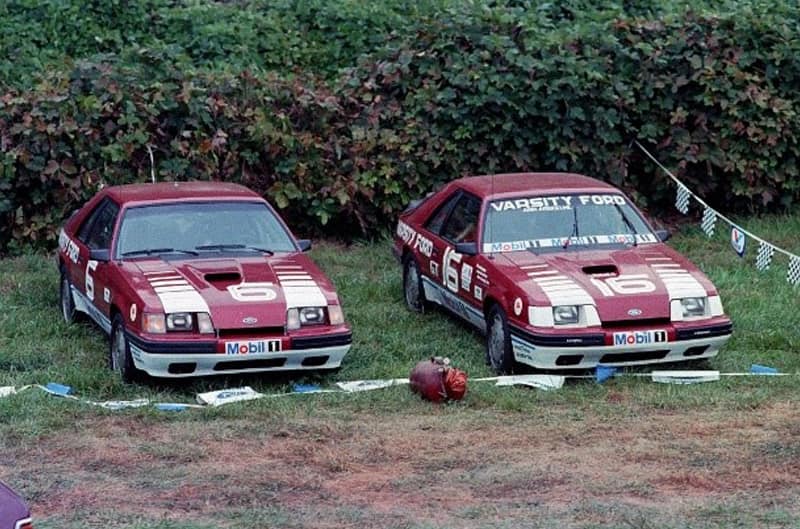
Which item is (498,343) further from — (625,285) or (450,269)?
(450,269)

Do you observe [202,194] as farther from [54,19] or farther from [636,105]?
[54,19]

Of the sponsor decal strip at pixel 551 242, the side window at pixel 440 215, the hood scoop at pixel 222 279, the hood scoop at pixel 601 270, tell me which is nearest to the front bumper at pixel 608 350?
the hood scoop at pixel 601 270

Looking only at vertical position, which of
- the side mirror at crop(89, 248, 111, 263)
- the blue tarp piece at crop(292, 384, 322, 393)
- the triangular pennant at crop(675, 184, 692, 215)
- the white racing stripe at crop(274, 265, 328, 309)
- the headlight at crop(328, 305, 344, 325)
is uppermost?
the side mirror at crop(89, 248, 111, 263)

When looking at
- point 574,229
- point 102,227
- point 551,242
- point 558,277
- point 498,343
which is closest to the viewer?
point 558,277

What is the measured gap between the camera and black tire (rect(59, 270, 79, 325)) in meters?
12.6

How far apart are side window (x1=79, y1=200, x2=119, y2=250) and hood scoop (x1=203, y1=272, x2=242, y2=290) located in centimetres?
109

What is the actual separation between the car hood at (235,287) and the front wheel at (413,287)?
Result: 1.81m

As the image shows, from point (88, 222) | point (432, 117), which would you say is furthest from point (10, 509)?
point (432, 117)

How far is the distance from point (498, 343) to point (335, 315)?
1.28 metres

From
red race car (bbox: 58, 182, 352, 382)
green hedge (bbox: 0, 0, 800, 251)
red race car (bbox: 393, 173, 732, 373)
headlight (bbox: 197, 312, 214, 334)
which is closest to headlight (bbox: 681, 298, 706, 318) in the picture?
red race car (bbox: 393, 173, 732, 373)

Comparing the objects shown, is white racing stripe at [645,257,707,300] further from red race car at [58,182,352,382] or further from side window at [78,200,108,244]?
side window at [78,200,108,244]

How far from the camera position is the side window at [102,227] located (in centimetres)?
1178

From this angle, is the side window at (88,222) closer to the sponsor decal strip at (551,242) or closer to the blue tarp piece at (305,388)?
the blue tarp piece at (305,388)

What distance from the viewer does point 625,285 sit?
11.0m
